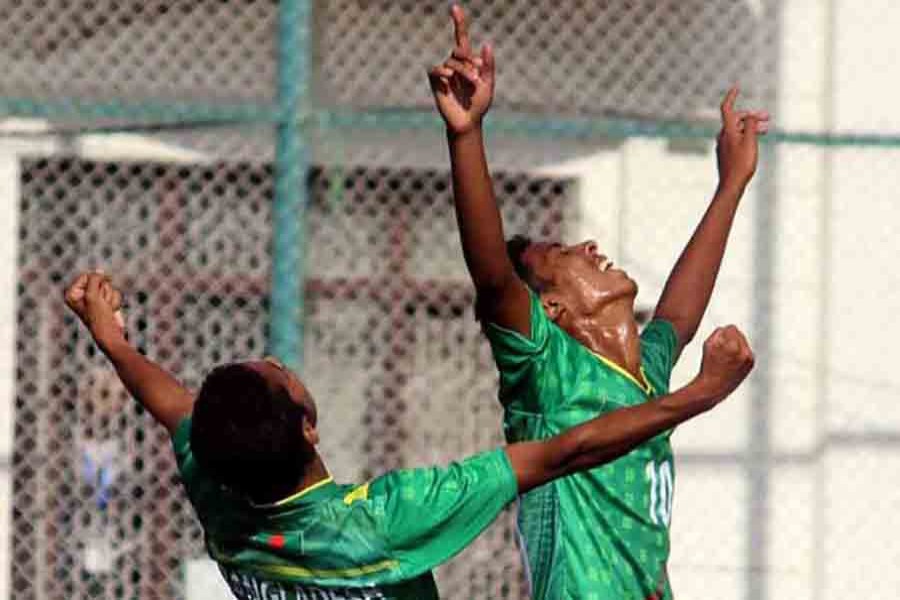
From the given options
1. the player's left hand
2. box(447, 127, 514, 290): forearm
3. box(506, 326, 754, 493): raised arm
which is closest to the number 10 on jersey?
box(447, 127, 514, 290): forearm

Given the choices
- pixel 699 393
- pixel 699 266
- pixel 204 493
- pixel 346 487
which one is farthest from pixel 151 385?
pixel 699 266

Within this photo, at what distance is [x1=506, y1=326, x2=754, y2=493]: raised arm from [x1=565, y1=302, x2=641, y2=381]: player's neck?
987 mm

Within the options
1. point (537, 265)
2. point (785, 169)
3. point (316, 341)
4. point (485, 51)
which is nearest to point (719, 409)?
point (785, 169)

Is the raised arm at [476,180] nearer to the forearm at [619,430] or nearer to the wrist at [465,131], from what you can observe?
the wrist at [465,131]

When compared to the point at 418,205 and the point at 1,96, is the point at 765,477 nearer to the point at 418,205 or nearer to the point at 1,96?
the point at 418,205

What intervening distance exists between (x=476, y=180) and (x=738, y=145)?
110 cm

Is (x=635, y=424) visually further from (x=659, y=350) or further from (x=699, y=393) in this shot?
(x=659, y=350)

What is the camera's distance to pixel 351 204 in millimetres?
8234

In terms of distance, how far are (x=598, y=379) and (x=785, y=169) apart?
4.03 metres

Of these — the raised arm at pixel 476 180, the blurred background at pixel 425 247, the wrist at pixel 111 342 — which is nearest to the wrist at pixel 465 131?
the raised arm at pixel 476 180

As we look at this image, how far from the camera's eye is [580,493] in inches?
171

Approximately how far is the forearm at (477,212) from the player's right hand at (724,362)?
0.61 meters

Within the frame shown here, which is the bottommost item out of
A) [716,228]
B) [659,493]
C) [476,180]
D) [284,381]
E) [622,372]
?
[659,493]

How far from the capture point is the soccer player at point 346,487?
11.2ft
